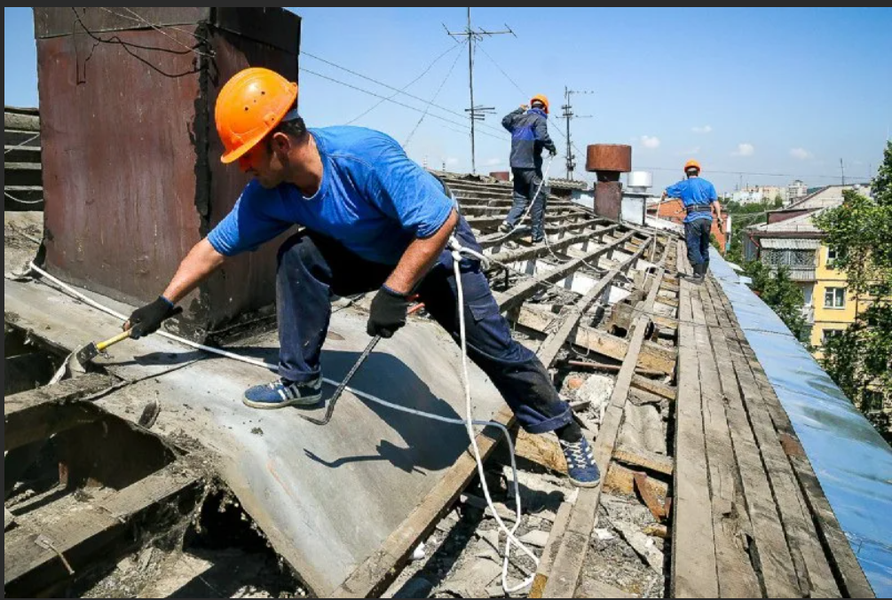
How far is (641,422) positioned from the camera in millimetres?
3650

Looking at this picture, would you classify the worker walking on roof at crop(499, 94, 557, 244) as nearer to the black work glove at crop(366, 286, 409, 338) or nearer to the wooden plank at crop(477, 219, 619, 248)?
the wooden plank at crop(477, 219, 619, 248)

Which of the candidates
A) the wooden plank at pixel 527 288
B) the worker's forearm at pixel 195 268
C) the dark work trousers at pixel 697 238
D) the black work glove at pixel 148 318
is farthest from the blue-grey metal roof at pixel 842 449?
the dark work trousers at pixel 697 238

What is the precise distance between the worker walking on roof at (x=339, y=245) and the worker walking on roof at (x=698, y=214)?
7.55 metres

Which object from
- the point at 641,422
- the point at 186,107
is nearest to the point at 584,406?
the point at 641,422

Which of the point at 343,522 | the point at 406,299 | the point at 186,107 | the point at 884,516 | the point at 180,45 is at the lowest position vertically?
the point at 884,516

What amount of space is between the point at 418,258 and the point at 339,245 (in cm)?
52

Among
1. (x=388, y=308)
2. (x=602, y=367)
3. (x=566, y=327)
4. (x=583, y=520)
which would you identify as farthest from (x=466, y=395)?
(x=602, y=367)

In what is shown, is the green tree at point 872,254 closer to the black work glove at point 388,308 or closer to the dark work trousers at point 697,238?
the dark work trousers at point 697,238

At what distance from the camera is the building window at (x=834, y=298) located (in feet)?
148

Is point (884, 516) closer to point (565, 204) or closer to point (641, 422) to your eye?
point (641, 422)

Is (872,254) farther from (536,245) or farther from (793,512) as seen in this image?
(793,512)

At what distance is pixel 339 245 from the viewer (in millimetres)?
2619

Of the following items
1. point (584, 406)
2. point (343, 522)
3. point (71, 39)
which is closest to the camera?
point (343, 522)

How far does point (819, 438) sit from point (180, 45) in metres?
3.88
